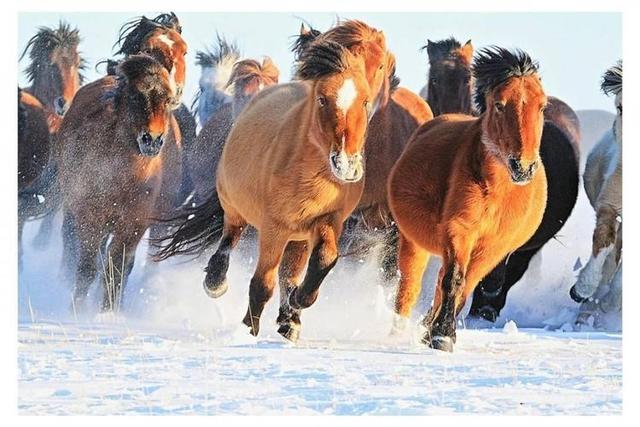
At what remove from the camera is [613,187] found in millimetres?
10586

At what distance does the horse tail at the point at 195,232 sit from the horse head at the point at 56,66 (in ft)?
4.26

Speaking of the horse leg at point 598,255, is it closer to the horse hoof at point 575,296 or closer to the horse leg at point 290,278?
the horse hoof at point 575,296

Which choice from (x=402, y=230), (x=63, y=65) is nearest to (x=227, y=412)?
(x=402, y=230)

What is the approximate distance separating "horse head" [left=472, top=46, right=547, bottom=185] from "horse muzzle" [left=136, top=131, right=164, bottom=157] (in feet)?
7.45

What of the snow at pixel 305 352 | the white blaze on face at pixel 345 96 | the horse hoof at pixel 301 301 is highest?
the white blaze on face at pixel 345 96

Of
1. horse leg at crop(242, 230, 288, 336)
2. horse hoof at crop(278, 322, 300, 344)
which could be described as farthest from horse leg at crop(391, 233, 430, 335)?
horse leg at crop(242, 230, 288, 336)

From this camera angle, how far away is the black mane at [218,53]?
420 inches

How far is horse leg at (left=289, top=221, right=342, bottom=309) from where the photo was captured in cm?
916

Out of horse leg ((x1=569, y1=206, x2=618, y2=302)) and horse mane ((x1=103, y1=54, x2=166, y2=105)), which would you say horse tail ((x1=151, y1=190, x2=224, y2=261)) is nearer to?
horse mane ((x1=103, y1=54, x2=166, y2=105))

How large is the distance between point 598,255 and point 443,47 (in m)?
1.87

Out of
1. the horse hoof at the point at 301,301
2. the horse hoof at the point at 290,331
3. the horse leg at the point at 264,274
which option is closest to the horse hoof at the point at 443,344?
the horse hoof at the point at 301,301

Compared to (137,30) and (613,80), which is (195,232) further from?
(613,80)

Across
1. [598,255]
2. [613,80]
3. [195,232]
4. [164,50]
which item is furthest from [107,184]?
[613,80]

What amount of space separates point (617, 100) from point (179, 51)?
318 cm
